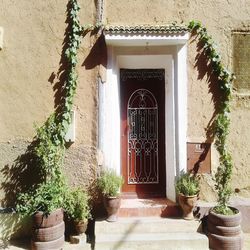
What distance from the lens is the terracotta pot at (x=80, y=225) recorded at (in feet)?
18.2

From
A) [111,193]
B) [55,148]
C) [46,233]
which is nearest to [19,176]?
[55,148]

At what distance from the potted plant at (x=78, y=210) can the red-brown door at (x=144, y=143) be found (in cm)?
143

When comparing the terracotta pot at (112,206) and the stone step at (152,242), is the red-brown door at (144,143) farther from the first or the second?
the stone step at (152,242)

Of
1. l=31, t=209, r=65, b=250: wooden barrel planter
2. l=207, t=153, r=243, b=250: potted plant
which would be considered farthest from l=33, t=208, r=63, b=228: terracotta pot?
l=207, t=153, r=243, b=250: potted plant

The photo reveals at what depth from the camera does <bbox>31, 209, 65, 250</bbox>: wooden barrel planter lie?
5230 mm

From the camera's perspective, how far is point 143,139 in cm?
680

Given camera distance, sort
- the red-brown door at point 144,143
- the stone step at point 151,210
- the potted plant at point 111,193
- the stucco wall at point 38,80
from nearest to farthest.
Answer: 1. the potted plant at point 111,193
2. the stone step at point 151,210
3. the stucco wall at point 38,80
4. the red-brown door at point 144,143

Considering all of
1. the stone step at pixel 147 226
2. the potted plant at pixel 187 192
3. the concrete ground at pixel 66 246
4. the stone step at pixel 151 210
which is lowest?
the concrete ground at pixel 66 246

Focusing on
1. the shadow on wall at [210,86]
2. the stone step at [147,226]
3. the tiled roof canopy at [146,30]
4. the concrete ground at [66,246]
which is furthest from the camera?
the shadow on wall at [210,86]

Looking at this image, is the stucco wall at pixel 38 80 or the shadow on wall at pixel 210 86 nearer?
the stucco wall at pixel 38 80

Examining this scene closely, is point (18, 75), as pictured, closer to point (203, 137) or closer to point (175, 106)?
point (175, 106)

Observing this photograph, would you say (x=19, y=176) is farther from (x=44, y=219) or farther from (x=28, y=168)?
(x=44, y=219)

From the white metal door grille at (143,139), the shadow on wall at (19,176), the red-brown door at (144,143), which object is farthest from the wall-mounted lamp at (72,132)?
the white metal door grille at (143,139)

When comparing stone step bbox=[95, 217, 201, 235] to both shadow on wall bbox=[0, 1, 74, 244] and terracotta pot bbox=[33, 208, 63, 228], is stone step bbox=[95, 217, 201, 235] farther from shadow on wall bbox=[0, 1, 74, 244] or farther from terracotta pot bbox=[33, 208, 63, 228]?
shadow on wall bbox=[0, 1, 74, 244]
